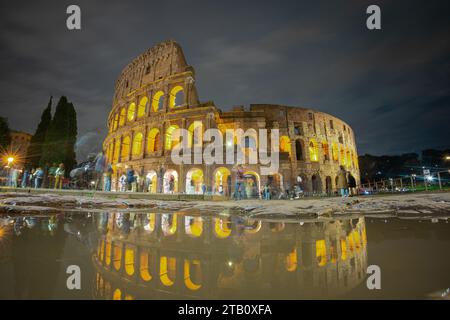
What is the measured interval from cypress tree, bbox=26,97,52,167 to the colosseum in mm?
8553

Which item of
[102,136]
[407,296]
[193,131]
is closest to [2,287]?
[407,296]

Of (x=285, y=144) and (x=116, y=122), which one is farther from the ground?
(x=116, y=122)

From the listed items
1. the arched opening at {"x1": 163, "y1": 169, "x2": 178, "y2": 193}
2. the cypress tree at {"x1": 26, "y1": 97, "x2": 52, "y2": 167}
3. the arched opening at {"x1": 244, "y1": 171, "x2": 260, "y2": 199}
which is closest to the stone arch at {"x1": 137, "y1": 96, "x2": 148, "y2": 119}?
the arched opening at {"x1": 163, "y1": 169, "x2": 178, "y2": 193}

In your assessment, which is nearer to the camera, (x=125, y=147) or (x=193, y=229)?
(x=193, y=229)

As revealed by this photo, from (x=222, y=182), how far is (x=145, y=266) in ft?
68.5

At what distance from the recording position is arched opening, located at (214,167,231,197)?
776 inches

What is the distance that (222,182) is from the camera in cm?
2231

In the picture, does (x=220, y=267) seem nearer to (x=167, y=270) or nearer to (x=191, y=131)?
(x=167, y=270)

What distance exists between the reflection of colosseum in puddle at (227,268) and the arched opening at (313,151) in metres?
27.3

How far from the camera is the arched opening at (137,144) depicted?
24773 mm

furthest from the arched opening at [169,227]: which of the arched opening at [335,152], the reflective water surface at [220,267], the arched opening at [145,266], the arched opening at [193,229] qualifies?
the arched opening at [335,152]

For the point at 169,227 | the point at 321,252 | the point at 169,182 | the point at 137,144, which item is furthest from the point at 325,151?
the point at 321,252

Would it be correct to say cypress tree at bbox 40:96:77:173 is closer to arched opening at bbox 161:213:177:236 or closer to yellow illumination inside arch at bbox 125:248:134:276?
arched opening at bbox 161:213:177:236
